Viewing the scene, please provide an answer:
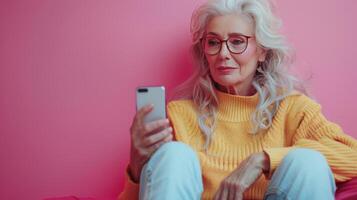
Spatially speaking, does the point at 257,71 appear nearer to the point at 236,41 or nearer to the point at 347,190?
the point at 236,41

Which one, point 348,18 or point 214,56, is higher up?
point 348,18

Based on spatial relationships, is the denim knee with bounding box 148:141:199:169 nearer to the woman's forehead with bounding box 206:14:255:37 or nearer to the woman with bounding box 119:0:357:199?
the woman with bounding box 119:0:357:199

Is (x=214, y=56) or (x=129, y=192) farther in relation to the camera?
(x=214, y=56)

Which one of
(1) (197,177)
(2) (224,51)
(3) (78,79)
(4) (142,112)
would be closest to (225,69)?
(2) (224,51)

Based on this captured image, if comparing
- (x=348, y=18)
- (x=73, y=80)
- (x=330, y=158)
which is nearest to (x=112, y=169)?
(x=73, y=80)

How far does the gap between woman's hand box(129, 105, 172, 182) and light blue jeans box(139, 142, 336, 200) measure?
97mm

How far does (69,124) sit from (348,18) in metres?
1.03

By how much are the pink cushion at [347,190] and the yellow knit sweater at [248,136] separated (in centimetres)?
2

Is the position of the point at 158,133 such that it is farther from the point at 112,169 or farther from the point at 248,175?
the point at 112,169

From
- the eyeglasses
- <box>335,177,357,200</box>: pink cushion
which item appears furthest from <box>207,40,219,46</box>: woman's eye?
<box>335,177,357,200</box>: pink cushion

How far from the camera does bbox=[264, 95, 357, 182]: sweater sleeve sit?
3.81 feet

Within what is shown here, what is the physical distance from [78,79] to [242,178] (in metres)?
0.78

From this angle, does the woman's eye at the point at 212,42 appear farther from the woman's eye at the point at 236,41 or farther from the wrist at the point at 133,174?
the wrist at the point at 133,174

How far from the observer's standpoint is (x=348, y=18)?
1.61 metres
